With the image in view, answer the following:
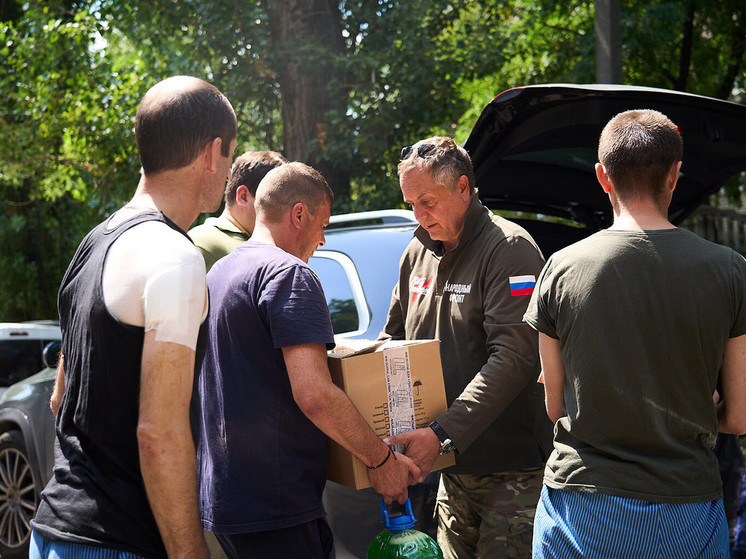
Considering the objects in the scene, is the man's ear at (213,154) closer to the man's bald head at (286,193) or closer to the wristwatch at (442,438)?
the man's bald head at (286,193)

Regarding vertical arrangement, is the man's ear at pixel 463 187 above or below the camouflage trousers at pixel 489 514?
above

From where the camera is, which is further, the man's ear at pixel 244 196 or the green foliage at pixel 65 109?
the green foliage at pixel 65 109

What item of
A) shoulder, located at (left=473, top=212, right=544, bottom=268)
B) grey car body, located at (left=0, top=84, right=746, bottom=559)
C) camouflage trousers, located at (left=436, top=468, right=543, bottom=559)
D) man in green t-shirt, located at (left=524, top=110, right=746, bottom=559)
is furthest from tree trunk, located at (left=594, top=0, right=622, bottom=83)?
man in green t-shirt, located at (left=524, top=110, right=746, bottom=559)

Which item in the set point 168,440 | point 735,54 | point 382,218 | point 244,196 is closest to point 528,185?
point 382,218

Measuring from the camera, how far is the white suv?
6.97m

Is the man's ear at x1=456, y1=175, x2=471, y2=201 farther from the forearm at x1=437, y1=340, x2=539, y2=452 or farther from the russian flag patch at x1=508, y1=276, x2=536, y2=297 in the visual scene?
the forearm at x1=437, y1=340, x2=539, y2=452

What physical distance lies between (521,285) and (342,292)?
3.86 feet

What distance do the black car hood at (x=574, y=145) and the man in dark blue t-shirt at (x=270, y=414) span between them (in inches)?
46.6

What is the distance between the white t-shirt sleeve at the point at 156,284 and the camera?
1773 millimetres

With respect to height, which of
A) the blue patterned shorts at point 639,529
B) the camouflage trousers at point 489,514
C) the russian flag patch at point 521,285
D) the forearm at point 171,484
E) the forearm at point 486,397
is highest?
the russian flag patch at point 521,285

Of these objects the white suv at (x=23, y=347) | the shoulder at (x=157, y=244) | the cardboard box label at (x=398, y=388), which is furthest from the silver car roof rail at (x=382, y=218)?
the white suv at (x=23, y=347)

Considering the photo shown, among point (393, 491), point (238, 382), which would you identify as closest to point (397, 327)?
point (393, 491)

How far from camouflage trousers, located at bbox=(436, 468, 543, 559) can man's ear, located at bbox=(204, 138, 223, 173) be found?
1616 mm

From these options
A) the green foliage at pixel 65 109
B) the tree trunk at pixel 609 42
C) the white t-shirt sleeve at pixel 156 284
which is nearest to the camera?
the white t-shirt sleeve at pixel 156 284
